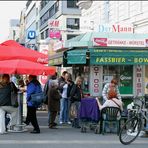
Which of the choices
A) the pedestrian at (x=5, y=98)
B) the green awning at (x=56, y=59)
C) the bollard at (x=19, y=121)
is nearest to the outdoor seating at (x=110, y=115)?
the bollard at (x=19, y=121)

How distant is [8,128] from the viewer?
46.0 ft

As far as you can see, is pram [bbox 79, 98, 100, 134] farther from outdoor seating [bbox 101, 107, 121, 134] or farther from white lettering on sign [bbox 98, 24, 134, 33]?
white lettering on sign [bbox 98, 24, 134, 33]

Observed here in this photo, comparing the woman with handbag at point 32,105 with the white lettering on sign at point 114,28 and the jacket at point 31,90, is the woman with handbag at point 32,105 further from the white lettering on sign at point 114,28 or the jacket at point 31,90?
the white lettering on sign at point 114,28

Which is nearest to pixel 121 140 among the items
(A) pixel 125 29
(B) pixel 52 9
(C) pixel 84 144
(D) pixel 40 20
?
(C) pixel 84 144

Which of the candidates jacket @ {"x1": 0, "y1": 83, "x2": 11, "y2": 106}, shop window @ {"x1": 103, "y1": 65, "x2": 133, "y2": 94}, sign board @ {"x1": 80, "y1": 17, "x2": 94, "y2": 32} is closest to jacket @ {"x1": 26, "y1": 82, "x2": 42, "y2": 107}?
jacket @ {"x1": 0, "y1": 83, "x2": 11, "y2": 106}

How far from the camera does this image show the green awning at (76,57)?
49.8ft

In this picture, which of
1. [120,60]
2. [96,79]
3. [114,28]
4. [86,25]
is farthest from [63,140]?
[86,25]

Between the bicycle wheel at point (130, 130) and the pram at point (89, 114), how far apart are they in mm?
1942

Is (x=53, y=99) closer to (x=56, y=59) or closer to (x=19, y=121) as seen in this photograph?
(x=19, y=121)

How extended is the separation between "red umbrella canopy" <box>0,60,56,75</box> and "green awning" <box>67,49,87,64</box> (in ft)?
6.42

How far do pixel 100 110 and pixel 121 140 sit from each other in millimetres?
2158

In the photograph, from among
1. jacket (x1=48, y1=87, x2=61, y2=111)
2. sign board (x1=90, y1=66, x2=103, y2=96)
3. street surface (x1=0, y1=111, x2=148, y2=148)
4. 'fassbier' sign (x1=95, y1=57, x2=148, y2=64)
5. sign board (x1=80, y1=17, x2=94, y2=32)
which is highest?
sign board (x1=80, y1=17, x2=94, y2=32)

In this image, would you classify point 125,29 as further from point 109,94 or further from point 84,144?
point 84,144

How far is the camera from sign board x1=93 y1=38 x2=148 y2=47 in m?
15.9
